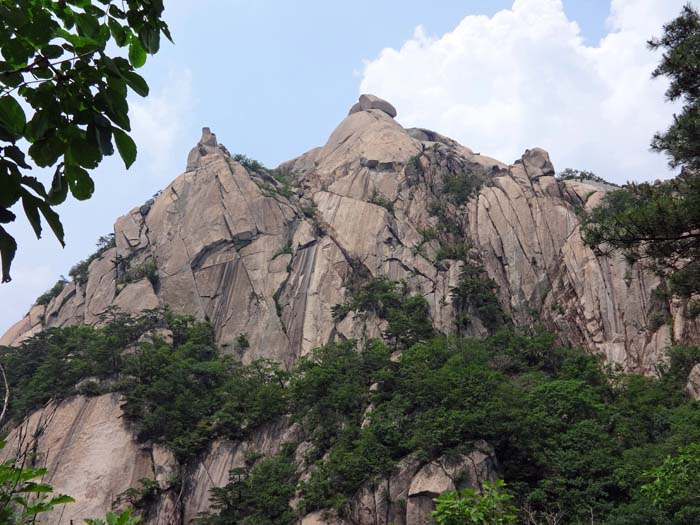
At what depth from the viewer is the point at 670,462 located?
14453mm

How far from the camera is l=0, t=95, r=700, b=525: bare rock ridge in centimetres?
2795

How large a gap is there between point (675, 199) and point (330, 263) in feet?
92.8

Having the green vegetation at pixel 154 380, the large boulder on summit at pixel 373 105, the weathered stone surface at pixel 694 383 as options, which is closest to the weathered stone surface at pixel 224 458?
the green vegetation at pixel 154 380

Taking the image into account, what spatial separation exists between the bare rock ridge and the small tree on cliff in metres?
19.8

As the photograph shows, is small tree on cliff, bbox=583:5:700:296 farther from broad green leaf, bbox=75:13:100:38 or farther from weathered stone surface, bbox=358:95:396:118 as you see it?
weathered stone surface, bbox=358:95:396:118

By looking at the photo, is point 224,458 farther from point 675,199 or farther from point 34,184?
point 34,184

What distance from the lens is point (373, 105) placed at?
54281mm

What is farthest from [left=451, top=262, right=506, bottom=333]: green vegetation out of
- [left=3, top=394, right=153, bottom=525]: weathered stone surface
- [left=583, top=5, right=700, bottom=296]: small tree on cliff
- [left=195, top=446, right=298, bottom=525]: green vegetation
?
[left=583, top=5, right=700, bottom=296]: small tree on cliff

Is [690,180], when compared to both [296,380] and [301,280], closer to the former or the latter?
[296,380]

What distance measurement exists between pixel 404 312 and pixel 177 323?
1240 centimetres

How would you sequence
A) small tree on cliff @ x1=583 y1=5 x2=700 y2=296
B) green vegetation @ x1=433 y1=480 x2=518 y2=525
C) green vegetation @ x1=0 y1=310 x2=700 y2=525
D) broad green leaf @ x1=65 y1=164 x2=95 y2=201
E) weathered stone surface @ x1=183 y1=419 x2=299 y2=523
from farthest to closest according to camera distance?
weathered stone surface @ x1=183 y1=419 x2=299 y2=523, green vegetation @ x1=0 y1=310 x2=700 y2=525, small tree on cliff @ x1=583 y1=5 x2=700 y2=296, green vegetation @ x1=433 y1=480 x2=518 y2=525, broad green leaf @ x1=65 y1=164 x2=95 y2=201

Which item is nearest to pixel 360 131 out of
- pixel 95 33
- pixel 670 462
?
pixel 670 462

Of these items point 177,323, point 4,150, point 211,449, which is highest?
point 177,323

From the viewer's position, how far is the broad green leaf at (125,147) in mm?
1667
